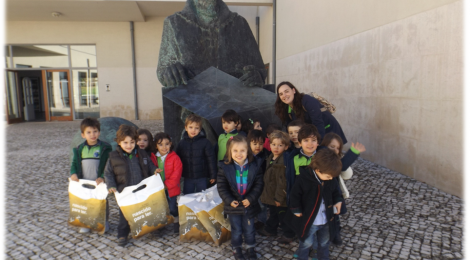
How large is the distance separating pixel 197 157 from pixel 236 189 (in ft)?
2.03

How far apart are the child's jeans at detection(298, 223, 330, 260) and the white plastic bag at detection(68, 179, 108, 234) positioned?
1.68 m

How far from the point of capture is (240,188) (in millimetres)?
2387

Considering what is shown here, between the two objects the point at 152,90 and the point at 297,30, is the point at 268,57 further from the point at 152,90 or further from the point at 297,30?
the point at 152,90

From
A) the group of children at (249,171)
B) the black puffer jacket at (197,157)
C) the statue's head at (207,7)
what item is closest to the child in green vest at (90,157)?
the group of children at (249,171)

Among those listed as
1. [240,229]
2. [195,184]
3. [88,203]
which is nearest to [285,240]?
[240,229]

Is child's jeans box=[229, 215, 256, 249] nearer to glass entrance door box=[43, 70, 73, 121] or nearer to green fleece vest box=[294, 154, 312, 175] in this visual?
green fleece vest box=[294, 154, 312, 175]

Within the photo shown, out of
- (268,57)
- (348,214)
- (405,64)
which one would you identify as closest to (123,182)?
(348,214)

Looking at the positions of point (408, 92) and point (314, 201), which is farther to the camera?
point (408, 92)

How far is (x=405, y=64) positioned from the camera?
4.48 meters

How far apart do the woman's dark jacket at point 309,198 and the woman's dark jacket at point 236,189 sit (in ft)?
1.03

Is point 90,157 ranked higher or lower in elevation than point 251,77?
lower

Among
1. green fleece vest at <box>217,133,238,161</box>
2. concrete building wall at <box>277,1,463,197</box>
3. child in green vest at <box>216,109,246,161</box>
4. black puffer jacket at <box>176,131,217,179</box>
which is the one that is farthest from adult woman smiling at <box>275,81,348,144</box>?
concrete building wall at <box>277,1,463,197</box>

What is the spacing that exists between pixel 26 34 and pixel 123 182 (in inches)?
490

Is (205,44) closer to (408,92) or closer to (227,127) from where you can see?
(227,127)
